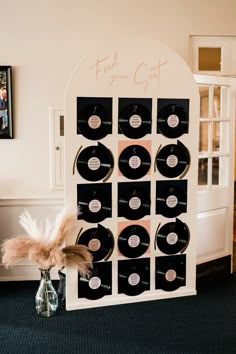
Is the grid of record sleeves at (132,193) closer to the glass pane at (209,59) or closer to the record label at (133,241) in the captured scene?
the record label at (133,241)

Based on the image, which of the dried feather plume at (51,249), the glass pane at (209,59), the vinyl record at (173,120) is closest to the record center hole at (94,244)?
the dried feather plume at (51,249)

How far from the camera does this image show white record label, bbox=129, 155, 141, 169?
11.1 ft

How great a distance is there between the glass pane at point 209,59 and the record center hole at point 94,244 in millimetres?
1939

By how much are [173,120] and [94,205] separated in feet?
3.04

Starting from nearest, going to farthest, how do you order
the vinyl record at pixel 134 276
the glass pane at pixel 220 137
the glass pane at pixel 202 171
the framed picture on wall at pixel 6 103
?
the vinyl record at pixel 134 276 < the framed picture on wall at pixel 6 103 < the glass pane at pixel 220 137 < the glass pane at pixel 202 171

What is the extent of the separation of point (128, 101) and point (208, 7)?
1410mm

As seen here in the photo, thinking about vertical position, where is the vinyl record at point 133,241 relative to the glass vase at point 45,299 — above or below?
above

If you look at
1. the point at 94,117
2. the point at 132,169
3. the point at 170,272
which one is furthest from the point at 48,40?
the point at 170,272

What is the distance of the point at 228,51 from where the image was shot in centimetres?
411

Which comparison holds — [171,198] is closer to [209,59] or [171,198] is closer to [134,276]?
[134,276]

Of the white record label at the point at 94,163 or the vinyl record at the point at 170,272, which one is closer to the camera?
the white record label at the point at 94,163

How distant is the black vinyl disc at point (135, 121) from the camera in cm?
331

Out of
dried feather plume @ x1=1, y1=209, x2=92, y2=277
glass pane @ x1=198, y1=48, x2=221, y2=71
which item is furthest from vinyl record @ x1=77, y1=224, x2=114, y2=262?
glass pane @ x1=198, y1=48, x2=221, y2=71

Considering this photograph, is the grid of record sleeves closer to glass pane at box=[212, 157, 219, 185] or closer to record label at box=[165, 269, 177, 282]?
record label at box=[165, 269, 177, 282]
